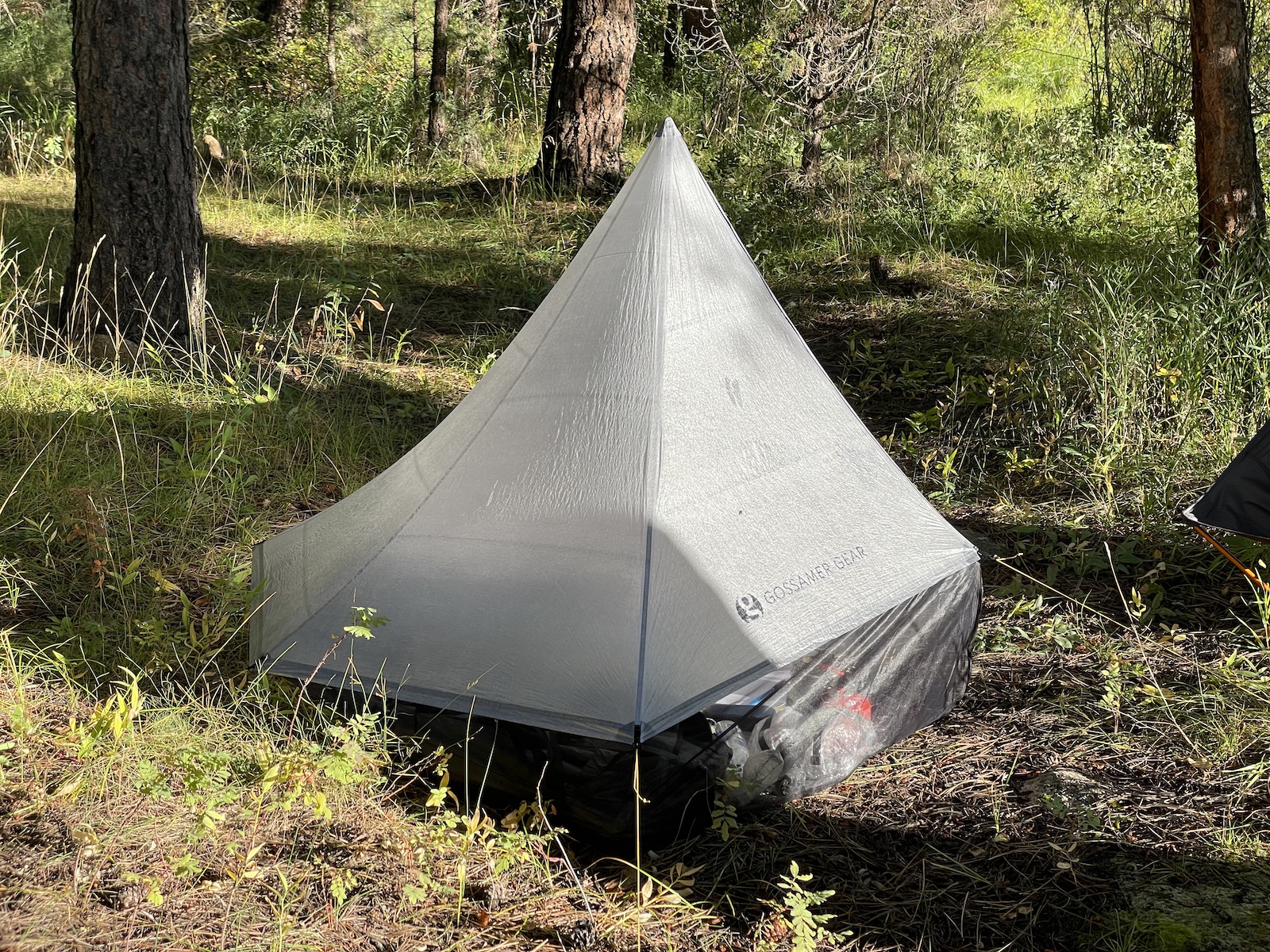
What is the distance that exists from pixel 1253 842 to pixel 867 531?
1.20m

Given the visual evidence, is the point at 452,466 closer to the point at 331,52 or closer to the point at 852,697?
the point at 852,697

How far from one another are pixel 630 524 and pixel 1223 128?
4107mm

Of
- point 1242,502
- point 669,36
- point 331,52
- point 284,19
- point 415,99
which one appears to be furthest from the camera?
point 284,19

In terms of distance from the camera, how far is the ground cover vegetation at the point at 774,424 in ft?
7.86

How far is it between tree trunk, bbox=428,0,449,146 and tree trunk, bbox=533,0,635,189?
114 cm

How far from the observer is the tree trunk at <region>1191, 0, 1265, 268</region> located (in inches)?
191

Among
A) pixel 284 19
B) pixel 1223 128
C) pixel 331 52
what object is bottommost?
Answer: pixel 1223 128

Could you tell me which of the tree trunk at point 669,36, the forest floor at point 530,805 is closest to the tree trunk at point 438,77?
the tree trunk at point 669,36

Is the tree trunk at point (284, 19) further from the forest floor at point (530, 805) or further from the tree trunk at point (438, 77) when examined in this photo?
the forest floor at point (530, 805)

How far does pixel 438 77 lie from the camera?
8.80 metres

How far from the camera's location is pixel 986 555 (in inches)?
150

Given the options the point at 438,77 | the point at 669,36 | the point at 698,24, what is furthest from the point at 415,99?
the point at 698,24

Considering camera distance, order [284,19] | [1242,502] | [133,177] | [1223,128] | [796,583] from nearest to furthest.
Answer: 1. [796,583]
2. [1242,502]
3. [133,177]
4. [1223,128]
5. [284,19]

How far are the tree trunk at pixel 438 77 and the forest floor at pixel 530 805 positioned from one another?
413cm
